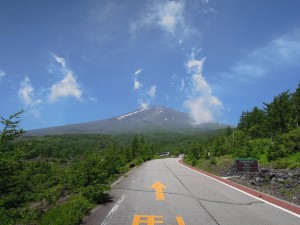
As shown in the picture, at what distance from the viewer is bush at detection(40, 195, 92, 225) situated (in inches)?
298

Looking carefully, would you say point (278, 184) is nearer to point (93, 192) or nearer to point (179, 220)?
point (179, 220)

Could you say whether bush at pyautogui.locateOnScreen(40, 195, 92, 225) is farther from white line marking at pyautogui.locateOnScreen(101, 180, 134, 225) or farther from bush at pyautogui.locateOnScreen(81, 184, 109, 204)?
bush at pyautogui.locateOnScreen(81, 184, 109, 204)

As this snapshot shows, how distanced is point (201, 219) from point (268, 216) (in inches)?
93.1

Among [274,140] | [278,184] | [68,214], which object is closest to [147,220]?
[68,214]

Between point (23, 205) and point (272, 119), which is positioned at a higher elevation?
point (272, 119)

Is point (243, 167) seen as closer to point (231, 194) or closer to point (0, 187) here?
point (231, 194)

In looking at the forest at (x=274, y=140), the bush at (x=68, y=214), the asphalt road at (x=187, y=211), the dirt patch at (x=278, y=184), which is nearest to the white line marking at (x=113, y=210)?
the asphalt road at (x=187, y=211)

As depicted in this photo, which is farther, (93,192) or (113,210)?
(93,192)

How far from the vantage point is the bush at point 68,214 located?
7564 mm

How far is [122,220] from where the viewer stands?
8.44 metres

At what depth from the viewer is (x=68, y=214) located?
8289 millimetres

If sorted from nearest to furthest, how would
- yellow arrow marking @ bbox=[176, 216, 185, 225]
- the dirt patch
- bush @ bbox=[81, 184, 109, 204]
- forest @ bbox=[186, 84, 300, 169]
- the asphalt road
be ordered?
yellow arrow marking @ bbox=[176, 216, 185, 225], the asphalt road, bush @ bbox=[81, 184, 109, 204], the dirt patch, forest @ bbox=[186, 84, 300, 169]

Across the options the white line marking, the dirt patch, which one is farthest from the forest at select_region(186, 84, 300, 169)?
the white line marking

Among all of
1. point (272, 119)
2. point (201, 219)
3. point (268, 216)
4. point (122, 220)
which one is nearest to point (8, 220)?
point (122, 220)
